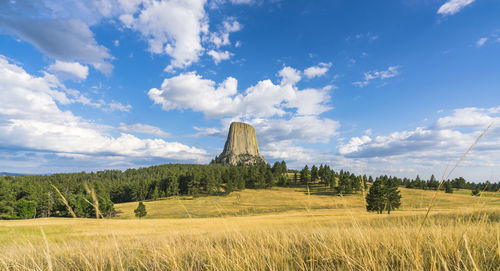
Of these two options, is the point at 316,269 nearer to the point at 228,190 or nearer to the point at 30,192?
the point at 228,190

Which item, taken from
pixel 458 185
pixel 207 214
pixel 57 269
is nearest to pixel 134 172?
pixel 207 214

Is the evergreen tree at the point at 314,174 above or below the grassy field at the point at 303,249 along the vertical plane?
below

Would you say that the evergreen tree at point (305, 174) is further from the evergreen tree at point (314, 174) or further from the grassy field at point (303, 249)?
the grassy field at point (303, 249)

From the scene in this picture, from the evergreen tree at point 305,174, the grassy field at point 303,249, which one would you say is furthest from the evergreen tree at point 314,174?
the grassy field at point 303,249

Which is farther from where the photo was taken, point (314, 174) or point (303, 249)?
point (314, 174)

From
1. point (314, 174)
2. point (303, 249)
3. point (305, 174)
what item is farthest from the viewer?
point (314, 174)

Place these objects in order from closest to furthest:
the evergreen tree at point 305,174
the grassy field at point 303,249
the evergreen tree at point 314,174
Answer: the grassy field at point 303,249 → the evergreen tree at point 305,174 → the evergreen tree at point 314,174

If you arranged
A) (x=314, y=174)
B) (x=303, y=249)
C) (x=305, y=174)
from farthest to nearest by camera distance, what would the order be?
(x=314, y=174) < (x=305, y=174) < (x=303, y=249)

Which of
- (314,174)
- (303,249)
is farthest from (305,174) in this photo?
(303,249)

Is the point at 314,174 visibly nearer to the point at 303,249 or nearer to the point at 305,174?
the point at 305,174

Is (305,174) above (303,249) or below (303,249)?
below

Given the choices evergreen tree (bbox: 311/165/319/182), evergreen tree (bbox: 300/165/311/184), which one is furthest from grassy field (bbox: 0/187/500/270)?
evergreen tree (bbox: 311/165/319/182)

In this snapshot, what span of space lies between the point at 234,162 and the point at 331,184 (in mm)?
105936

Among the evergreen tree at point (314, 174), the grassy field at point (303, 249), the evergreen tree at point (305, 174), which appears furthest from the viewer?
the evergreen tree at point (314, 174)
